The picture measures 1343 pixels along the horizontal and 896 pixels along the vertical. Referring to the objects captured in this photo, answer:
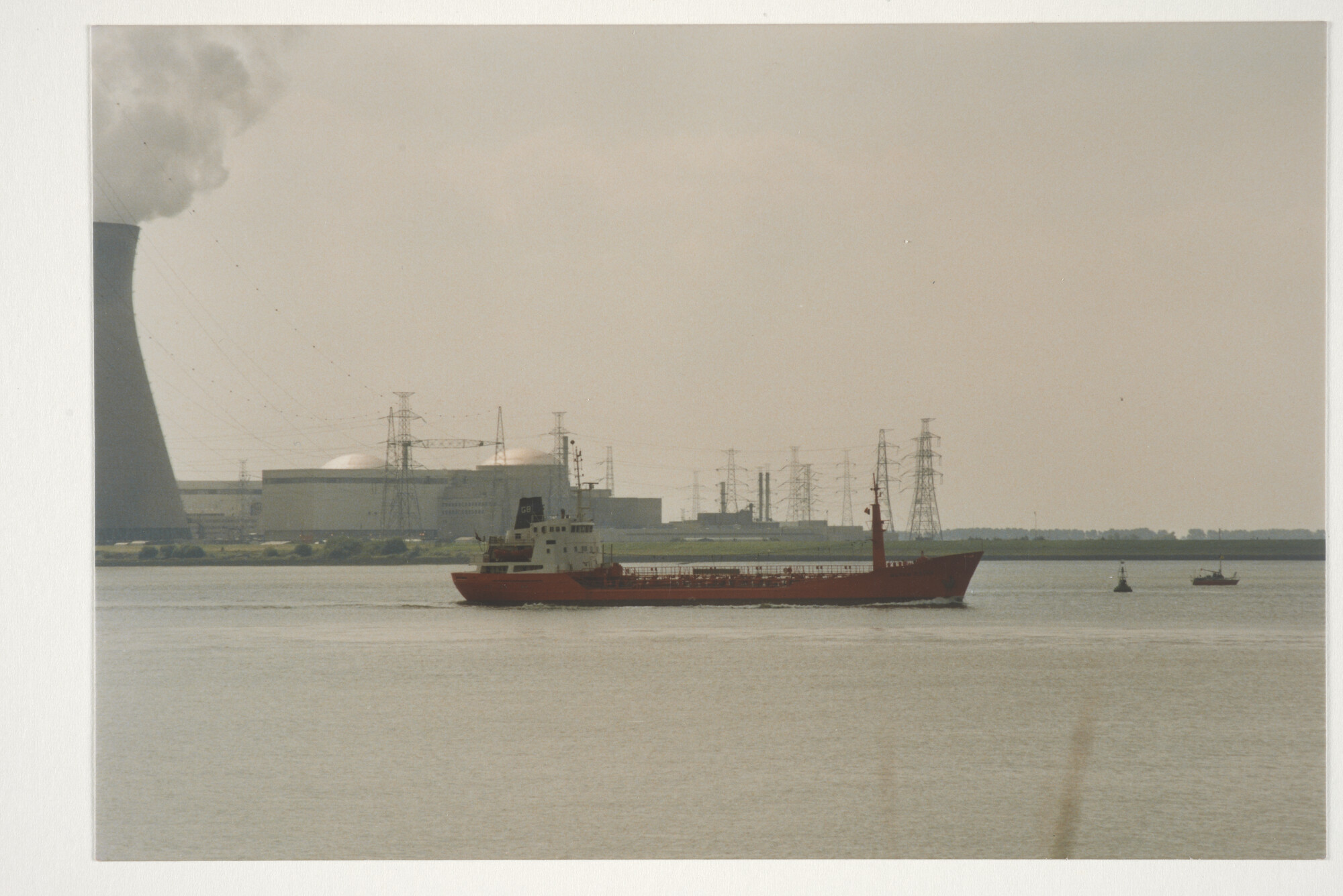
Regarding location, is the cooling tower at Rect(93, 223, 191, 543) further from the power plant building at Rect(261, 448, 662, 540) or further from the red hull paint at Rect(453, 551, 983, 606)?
the red hull paint at Rect(453, 551, 983, 606)

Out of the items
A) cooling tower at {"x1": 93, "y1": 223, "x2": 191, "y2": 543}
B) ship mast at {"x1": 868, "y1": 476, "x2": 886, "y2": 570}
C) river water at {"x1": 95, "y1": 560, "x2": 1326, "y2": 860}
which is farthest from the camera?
ship mast at {"x1": 868, "y1": 476, "x2": 886, "y2": 570}

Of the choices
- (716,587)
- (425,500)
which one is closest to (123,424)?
(716,587)

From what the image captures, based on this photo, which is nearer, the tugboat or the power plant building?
the tugboat

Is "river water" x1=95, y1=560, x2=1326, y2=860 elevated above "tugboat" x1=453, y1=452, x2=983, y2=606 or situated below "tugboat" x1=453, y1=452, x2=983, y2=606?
below

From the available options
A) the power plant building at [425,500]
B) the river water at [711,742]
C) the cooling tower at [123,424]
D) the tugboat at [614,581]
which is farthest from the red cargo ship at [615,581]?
the cooling tower at [123,424]

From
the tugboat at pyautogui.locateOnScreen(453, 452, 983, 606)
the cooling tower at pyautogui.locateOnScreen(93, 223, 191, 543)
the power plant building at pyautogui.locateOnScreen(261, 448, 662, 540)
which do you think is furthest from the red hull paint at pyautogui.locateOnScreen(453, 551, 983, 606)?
the cooling tower at pyautogui.locateOnScreen(93, 223, 191, 543)

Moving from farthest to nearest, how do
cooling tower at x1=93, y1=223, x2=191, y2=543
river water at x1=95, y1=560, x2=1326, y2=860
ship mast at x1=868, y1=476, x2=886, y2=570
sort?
Result: 1. ship mast at x1=868, y1=476, x2=886, y2=570
2. cooling tower at x1=93, y1=223, x2=191, y2=543
3. river water at x1=95, y1=560, x2=1326, y2=860

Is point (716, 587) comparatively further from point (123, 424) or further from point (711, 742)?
point (711, 742)

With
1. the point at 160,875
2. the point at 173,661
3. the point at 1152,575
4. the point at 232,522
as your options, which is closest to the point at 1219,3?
the point at 160,875
